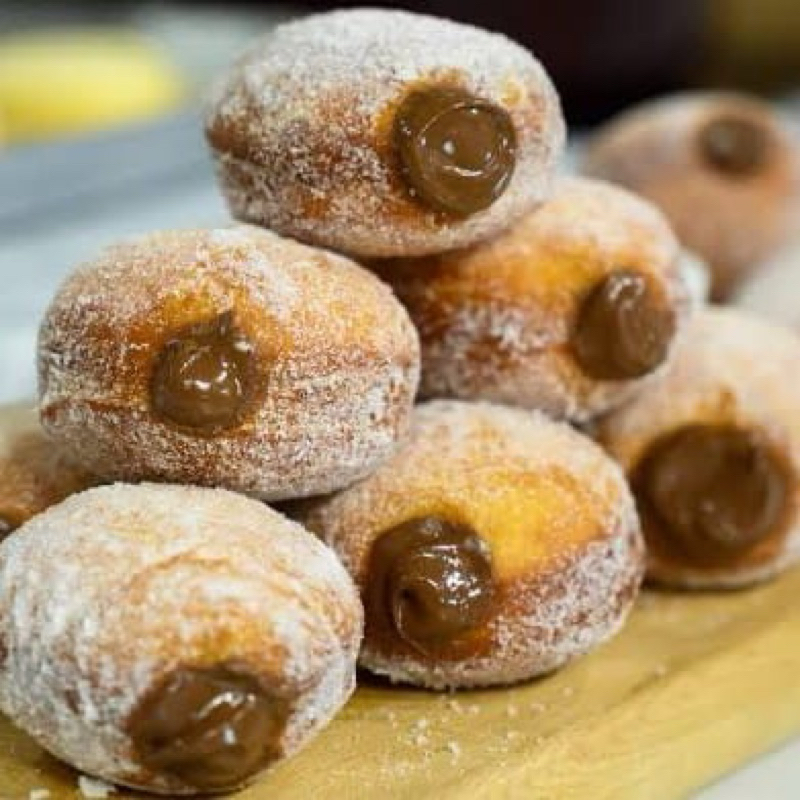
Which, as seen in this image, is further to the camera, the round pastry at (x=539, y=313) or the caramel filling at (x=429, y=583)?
the round pastry at (x=539, y=313)

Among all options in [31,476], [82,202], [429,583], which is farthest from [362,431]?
[82,202]

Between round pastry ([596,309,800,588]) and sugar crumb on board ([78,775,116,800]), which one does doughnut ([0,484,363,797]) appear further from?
round pastry ([596,309,800,588])

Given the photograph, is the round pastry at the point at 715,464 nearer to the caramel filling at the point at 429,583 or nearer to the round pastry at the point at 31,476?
the caramel filling at the point at 429,583

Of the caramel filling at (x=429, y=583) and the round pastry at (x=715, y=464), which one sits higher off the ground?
the caramel filling at (x=429, y=583)

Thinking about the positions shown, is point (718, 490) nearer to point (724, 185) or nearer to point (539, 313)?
point (539, 313)

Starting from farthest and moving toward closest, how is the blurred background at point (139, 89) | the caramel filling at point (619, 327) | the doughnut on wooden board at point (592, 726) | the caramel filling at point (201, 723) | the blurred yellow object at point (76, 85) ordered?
the blurred yellow object at point (76, 85)
the blurred background at point (139, 89)
the caramel filling at point (619, 327)
the doughnut on wooden board at point (592, 726)
the caramel filling at point (201, 723)

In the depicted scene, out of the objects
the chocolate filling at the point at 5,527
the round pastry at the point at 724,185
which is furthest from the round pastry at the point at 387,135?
the round pastry at the point at 724,185

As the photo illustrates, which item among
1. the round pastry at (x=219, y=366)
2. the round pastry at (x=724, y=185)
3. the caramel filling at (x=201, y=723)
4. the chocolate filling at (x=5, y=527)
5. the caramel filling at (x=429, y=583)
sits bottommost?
the round pastry at (x=724, y=185)
